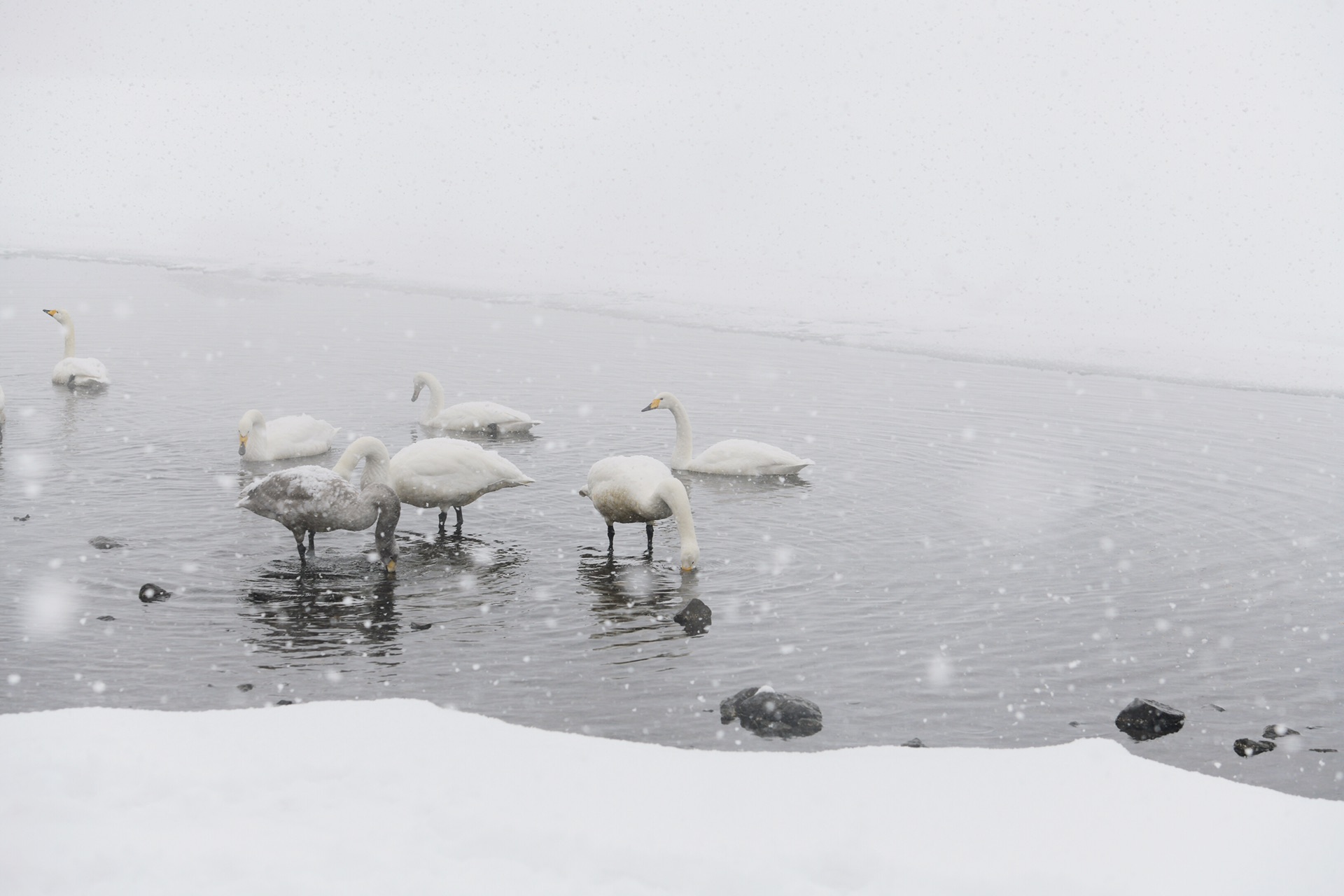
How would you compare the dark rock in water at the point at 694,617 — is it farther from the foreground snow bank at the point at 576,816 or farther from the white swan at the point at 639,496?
the foreground snow bank at the point at 576,816

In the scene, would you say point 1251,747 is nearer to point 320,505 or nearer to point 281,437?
point 320,505

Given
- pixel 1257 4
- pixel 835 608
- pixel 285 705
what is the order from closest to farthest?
pixel 285 705 < pixel 835 608 < pixel 1257 4

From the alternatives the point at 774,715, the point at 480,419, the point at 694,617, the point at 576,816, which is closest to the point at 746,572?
the point at 694,617

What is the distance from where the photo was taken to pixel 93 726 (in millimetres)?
6520

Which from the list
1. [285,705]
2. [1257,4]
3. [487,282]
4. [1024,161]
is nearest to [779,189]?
[1024,161]

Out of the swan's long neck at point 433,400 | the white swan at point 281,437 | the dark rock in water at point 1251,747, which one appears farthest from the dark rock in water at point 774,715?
the swan's long neck at point 433,400

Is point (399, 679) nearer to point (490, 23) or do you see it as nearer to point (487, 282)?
point (487, 282)

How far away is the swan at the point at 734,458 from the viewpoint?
1400 centimetres

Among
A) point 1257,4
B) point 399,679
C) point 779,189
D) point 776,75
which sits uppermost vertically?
point 1257,4

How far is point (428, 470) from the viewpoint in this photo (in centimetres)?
1146

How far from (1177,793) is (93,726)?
569 centimetres

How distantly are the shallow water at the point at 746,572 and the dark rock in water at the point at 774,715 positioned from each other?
0.32ft

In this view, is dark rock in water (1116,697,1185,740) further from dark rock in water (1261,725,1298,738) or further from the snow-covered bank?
the snow-covered bank

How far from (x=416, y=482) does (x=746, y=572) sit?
3191 mm
